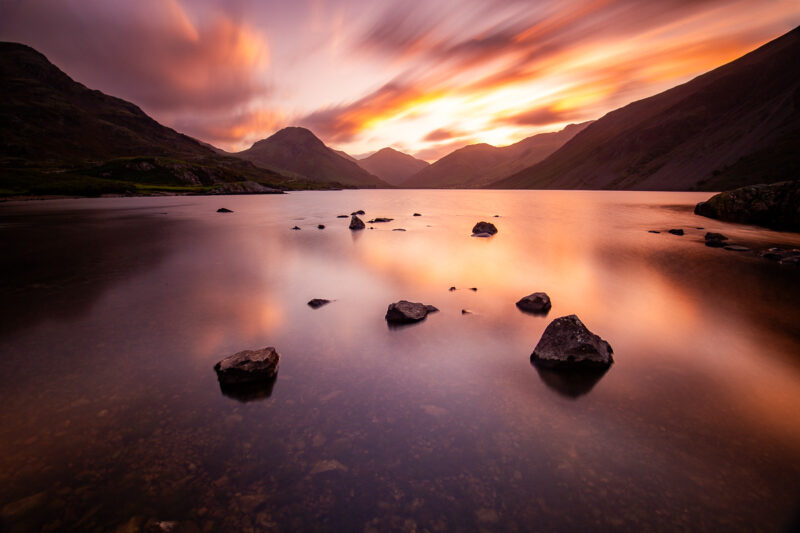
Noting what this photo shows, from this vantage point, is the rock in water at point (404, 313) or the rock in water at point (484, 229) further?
the rock in water at point (484, 229)

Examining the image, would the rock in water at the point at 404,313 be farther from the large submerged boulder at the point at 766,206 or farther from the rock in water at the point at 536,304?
the large submerged boulder at the point at 766,206

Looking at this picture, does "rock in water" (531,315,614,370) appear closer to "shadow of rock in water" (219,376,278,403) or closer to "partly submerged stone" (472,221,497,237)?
"shadow of rock in water" (219,376,278,403)

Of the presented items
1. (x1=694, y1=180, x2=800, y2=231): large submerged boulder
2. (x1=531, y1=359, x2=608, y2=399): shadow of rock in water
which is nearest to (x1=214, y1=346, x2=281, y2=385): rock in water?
(x1=531, y1=359, x2=608, y2=399): shadow of rock in water

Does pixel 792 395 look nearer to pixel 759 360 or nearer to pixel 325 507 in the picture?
pixel 759 360

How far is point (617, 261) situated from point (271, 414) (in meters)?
29.3

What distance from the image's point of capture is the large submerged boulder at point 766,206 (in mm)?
43047

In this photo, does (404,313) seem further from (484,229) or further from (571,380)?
(484,229)

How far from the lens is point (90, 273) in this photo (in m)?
22.5

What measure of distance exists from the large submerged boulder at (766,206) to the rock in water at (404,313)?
184ft

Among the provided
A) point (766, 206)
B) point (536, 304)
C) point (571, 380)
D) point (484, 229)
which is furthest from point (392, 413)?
point (766, 206)

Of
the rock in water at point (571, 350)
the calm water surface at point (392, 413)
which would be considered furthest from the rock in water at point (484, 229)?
the rock in water at point (571, 350)

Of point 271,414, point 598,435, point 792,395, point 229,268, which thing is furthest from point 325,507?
point 229,268

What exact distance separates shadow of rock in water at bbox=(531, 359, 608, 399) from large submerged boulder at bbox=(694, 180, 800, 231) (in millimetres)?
54547

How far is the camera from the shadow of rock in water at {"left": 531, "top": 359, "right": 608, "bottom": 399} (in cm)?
970
